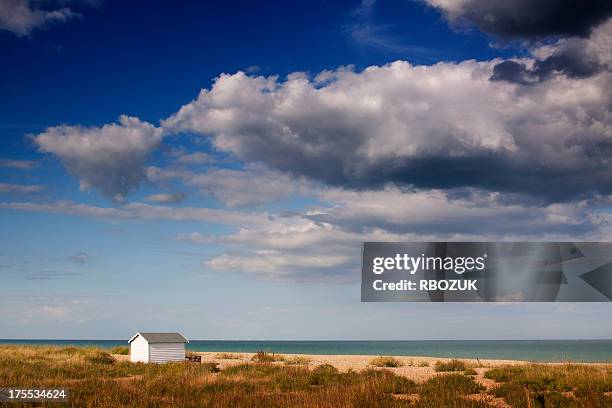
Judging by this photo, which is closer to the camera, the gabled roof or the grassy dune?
the grassy dune

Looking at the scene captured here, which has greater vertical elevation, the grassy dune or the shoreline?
the grassy dune

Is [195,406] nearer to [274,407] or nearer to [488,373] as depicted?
[274,407]

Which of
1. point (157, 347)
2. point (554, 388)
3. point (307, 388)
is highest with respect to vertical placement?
point (554, 388)

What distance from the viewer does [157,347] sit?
39.2 meters

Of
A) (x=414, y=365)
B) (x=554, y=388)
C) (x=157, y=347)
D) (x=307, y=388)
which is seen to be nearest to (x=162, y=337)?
(x=157, y=347)

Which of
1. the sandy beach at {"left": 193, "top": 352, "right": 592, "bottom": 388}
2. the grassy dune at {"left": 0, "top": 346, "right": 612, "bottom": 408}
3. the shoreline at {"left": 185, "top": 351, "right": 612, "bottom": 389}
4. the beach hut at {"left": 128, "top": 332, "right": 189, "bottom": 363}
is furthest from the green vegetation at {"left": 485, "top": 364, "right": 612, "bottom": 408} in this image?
the beach hut at {"left": 128, "top": 332, "right": 189, "bottom": 363}

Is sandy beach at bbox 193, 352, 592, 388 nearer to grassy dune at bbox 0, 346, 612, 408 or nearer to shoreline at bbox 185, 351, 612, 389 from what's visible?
shoreline at bbox 185, 351, 612, 389

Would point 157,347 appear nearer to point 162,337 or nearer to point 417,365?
point 162,337

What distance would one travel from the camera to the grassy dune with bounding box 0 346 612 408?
62.2ft

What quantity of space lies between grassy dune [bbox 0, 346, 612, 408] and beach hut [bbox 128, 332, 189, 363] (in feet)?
17.5

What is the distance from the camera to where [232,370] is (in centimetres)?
3312

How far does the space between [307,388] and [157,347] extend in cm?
1821

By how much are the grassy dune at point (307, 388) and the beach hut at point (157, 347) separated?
210 inches

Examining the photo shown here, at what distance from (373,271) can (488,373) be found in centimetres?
1394
